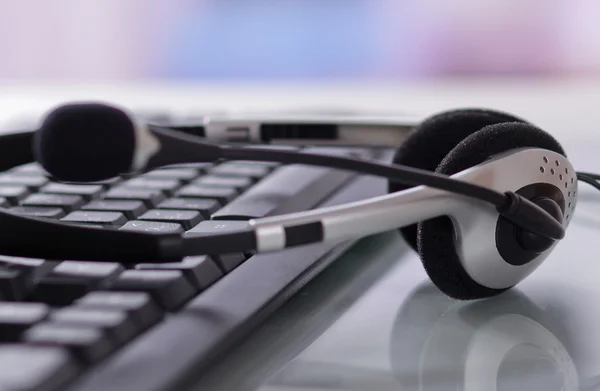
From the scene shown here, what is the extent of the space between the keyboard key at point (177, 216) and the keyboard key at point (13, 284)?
2.8 inches

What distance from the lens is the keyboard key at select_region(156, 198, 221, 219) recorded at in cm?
35

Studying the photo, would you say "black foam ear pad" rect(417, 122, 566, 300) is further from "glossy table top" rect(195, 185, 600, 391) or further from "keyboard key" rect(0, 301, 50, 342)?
"keyboard key" rect(0, 301, 50, 342)

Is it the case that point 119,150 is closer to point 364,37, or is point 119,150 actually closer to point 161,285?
point 161,285

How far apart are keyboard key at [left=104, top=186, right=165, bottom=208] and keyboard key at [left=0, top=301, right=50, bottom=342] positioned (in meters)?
0.12

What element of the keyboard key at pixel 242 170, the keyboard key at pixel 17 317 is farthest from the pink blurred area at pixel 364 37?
the keyboard key at pixel 17 317

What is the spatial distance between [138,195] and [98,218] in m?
0.03

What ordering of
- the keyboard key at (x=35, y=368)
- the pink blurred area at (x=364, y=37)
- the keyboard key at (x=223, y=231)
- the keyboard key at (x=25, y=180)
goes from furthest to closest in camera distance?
the pink blurred area at (x=364, y=37)
the keyboard key at (x=25, y=180)
the keyboard key at (x=223, y=231)
the keyboard key at (x=35, y=368)

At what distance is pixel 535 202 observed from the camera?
0.31 m

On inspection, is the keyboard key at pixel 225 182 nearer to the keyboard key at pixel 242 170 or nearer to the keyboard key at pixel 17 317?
the keyboard key at pixel 242 170

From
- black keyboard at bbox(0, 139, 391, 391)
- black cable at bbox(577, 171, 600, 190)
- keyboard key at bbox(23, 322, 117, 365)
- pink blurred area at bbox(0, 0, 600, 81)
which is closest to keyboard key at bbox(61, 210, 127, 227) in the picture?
black keyboard at bbox(0, 139, 391, 391)

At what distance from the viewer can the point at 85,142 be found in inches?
10.2

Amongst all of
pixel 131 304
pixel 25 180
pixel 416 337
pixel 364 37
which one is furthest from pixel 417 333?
pixel 364 37

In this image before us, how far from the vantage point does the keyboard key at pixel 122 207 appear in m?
0.34

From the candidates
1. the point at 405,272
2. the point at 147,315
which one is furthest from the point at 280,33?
the point at 147,315
